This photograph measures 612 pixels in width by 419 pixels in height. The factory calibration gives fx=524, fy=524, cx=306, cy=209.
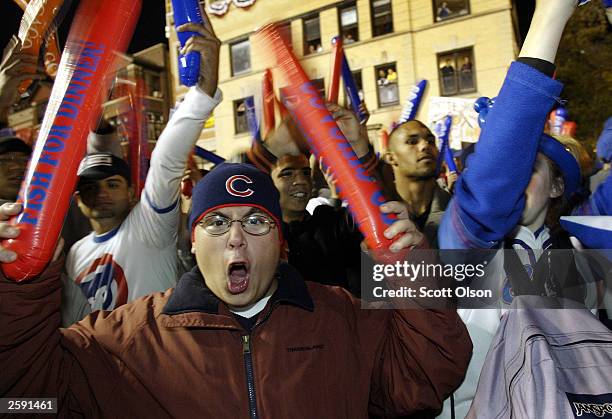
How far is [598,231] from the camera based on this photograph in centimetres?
161

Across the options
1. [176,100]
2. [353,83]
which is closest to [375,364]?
[176,100]

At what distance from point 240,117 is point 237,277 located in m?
1.97

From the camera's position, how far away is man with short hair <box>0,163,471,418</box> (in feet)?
4.52

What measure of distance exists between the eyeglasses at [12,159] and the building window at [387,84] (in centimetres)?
202

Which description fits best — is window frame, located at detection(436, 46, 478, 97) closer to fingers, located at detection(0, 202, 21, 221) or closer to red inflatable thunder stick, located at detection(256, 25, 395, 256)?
red inflatable thunder stick, located at detection(256, 25, 395, 256)

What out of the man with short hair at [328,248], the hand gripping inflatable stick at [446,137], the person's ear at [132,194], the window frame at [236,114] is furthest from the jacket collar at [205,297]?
the hand gripping inflatable stick at [446,137]

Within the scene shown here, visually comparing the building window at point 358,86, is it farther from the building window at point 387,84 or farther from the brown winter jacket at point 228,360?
the brown winter jacket at point 228,360

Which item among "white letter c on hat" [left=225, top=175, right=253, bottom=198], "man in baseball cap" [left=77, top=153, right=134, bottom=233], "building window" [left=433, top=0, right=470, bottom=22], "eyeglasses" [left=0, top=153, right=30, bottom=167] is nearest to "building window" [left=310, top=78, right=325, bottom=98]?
"white letter c on hat" [left=225, top=175, right=253, bottom=198]

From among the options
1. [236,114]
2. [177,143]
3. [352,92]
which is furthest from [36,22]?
[352,92]

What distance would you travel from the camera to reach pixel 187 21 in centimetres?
187

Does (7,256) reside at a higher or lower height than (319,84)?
lower

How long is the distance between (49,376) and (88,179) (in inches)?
52.9

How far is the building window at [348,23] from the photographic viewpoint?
308 cm

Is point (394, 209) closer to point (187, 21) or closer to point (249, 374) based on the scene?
point (249, 374)
